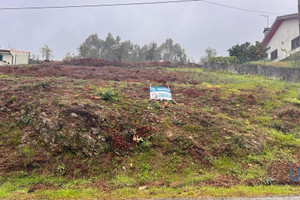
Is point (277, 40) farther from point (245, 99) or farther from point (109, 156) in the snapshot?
point (109, 156)

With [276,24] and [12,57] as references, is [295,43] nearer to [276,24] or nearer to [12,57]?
[276,24]

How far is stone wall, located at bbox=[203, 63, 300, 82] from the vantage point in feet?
42.7

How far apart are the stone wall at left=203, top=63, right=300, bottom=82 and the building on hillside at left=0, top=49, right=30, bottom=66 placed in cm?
1609

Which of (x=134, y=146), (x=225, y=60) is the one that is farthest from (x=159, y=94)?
(x=225, y=60)

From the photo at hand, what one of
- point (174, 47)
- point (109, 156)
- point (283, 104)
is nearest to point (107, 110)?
point (109, 156)

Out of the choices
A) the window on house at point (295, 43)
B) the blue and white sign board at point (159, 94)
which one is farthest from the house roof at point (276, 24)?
the blue and white sign board at point (159, 94)

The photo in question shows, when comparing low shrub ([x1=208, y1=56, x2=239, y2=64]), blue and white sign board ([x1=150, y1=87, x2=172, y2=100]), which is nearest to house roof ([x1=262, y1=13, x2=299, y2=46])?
low shrub ([x1=208, y1=56, x2=239, y2=64])

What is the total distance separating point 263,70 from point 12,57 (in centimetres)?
2013

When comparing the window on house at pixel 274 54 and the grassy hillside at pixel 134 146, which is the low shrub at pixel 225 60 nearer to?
the window on house at pixel 274 54

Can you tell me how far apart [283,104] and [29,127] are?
27.9 feet

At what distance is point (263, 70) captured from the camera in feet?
46.6

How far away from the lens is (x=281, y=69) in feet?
43.9

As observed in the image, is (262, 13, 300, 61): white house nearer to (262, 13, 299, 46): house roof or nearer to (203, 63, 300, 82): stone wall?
(262, 13, 299, 46): house roof

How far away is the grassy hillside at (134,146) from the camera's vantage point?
167 inches
